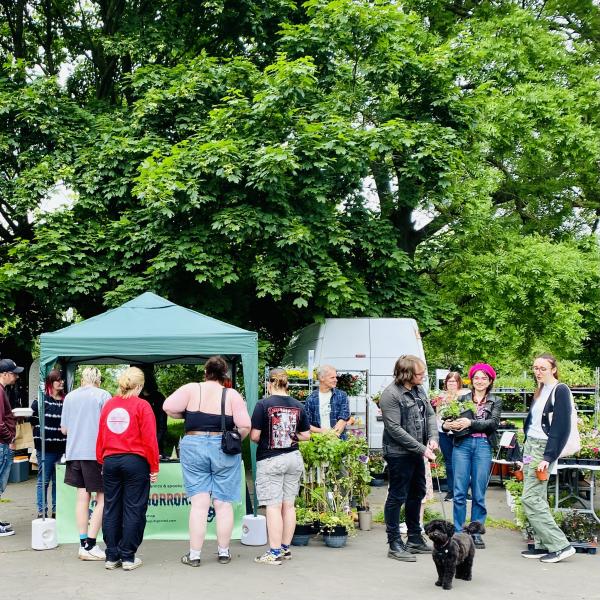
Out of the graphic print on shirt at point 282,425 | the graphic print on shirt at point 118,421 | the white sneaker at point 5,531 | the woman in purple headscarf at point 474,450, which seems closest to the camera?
the graphic print on shirt at point 118,421

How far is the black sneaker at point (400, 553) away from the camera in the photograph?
285 inches

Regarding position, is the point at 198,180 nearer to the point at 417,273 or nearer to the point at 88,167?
the point at 88,167

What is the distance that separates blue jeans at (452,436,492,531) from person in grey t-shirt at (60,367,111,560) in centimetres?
344

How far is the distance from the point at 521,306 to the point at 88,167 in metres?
9.43

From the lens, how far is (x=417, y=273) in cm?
1644

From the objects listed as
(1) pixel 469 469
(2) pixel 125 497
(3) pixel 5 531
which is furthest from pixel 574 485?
(3) pixel 5 531

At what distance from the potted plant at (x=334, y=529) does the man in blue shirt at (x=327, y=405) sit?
1.19m

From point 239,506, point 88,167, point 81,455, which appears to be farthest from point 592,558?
point 88,167

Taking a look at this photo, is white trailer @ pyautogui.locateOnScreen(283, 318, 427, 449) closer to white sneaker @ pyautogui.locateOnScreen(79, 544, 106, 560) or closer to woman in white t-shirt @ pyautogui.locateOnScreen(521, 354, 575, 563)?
woman in white t-shirt @ pyautogui.locateOnScreen(521, 354, 575, 563)

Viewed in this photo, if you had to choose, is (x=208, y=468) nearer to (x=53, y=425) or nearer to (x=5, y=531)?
(x=53, y=425)

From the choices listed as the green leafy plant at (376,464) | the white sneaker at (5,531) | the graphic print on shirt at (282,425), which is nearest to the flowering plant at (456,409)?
the graphic print on shirt at (282,425)

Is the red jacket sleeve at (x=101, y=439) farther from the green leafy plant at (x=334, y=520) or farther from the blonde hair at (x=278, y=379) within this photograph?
the green leafy plant at (x=334, y=520)

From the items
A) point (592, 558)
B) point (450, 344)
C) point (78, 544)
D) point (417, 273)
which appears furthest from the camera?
point (450, 344)

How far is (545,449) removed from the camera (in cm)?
716
